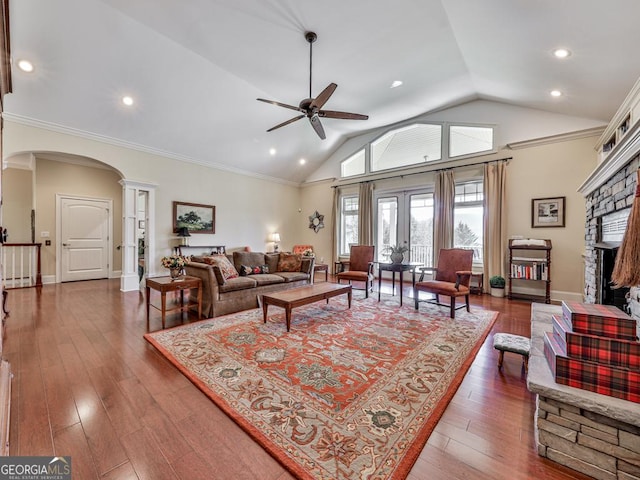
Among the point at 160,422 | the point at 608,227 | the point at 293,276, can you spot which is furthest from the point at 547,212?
the point at 160,422

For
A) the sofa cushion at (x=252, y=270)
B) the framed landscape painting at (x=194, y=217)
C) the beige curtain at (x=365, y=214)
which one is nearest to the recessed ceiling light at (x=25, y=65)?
the framed landscape painting at (x=194, y=217)

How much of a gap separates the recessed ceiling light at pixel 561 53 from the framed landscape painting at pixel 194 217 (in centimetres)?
690

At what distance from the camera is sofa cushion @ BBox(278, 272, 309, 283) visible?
476 centimetres

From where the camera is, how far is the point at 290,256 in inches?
209

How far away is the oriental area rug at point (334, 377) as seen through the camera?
145cm

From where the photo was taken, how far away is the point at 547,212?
15.9 ft

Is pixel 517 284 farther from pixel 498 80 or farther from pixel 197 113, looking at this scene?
pixel 197 113

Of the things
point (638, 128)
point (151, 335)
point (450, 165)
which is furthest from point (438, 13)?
point (151, 335)

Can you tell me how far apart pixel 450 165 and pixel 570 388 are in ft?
17.8

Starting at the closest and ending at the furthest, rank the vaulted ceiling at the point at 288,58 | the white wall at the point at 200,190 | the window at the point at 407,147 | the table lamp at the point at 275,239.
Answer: the vaulted ceiling at the point at 288,58
the white wall at the point at 200,190
the window at the point at 407,147
the table lamp at the point at 275,239

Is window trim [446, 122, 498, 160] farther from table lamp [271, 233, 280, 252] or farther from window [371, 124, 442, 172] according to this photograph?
table lamp [271, 233, 280, 252]

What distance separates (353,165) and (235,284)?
5404 millimetres

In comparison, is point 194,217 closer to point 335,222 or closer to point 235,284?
point 235,284

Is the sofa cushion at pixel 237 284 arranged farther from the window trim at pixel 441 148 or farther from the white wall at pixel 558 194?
the white wall at pixel 558 194
